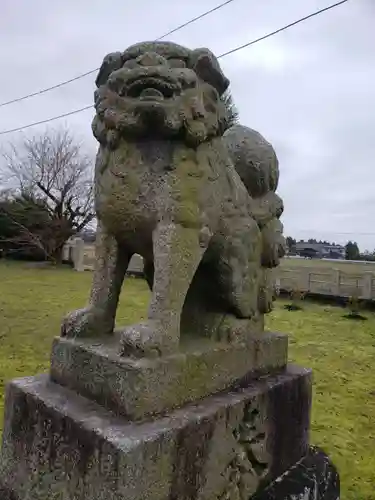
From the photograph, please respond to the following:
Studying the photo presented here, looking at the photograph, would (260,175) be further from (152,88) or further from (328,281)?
(328,281)

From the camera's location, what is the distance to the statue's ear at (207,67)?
131 cm

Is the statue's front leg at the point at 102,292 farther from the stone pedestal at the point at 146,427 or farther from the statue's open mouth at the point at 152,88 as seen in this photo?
the statue's open mouth at the point at 152,88

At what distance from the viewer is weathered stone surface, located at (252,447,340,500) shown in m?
1.51

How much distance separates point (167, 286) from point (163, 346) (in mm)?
169

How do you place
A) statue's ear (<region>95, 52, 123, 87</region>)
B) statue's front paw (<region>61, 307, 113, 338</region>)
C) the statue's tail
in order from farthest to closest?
the statue's tail < statue's front paw (<region>61, 307, 113, 338</region>) < statue's ear (<region>95, 52, 123, 87</region>)

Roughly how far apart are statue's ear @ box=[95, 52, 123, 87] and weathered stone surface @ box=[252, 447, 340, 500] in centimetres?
143

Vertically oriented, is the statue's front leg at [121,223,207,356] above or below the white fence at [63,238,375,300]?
Answer: above

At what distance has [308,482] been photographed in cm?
161

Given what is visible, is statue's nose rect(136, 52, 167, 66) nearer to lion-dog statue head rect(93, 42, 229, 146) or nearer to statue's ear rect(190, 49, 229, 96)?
lion-dog statue head rect(93, 42, 229, 146)

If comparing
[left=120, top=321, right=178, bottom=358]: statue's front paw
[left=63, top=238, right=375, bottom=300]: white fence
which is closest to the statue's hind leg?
[left=120, top=321, right=178, bottom=358]: statue's front paw

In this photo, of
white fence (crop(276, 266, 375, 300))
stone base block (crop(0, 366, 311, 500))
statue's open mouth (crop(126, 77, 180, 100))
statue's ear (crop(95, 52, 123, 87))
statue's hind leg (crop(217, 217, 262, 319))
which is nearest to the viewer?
stone base block (crop(0, 366, 311, 500))

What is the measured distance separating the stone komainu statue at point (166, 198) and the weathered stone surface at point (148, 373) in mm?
46

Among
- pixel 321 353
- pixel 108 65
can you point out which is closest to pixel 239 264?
pixel 108 65

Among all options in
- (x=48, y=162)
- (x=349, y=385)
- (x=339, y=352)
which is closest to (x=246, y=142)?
(x=349, y=385)
